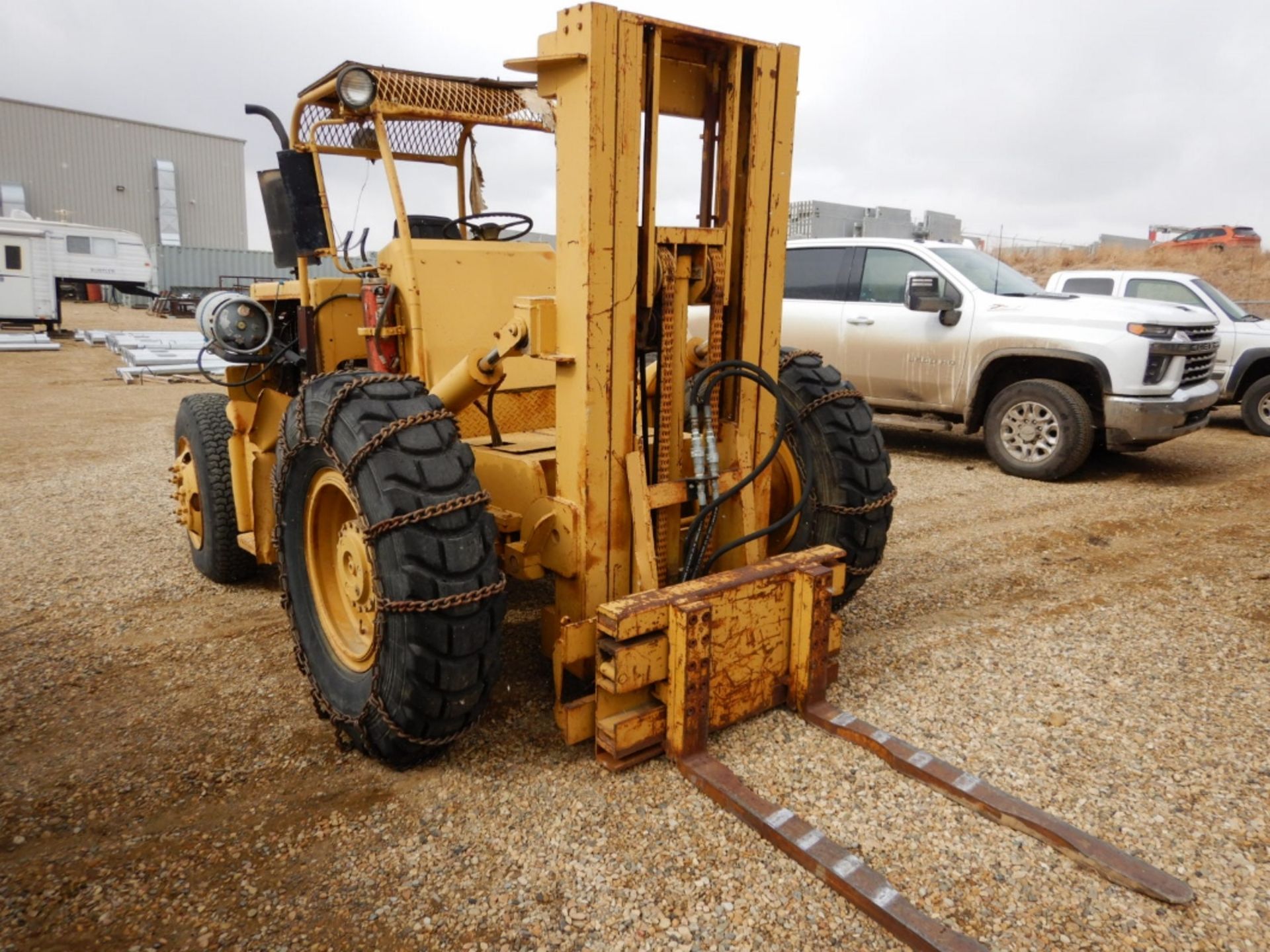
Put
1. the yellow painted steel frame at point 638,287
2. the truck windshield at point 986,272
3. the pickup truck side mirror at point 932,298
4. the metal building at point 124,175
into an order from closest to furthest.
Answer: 1. the yellow painted steel frame at point 638,287
2. the pickup truck side mirror at point 932,298
3. the truck windshield at point 986,272
4. the metal building at point 124,175

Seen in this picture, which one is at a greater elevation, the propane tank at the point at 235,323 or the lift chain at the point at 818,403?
the propane tank at the point at 235,323

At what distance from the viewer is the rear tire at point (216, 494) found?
15.5 ft

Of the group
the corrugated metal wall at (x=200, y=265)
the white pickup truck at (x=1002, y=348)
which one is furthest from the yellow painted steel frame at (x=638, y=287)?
the corrugated metal wall at (x=200, y=265)

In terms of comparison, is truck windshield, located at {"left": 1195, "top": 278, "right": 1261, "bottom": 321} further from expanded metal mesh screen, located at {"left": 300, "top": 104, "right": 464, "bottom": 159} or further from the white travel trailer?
the white travel trailer

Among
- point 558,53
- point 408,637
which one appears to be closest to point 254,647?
point 408,637

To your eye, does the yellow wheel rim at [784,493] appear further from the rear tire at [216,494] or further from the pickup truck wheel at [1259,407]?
the pickup truck wheel at [1259,407]

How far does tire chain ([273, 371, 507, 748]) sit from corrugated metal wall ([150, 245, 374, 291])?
33.6 m

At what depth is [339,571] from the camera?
326 cm

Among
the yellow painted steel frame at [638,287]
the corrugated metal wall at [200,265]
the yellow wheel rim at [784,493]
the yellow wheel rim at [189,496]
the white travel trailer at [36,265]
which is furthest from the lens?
the corrugated metal wall at [200,265]

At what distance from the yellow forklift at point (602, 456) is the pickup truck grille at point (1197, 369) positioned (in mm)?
5691

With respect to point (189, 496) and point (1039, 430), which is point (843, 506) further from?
point (1039, 430)

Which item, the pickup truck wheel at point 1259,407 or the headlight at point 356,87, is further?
the pickup truck wheel at point 1259,407

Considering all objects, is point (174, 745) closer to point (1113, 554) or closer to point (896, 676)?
point (896, 676)

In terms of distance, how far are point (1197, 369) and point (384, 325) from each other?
763 cm
